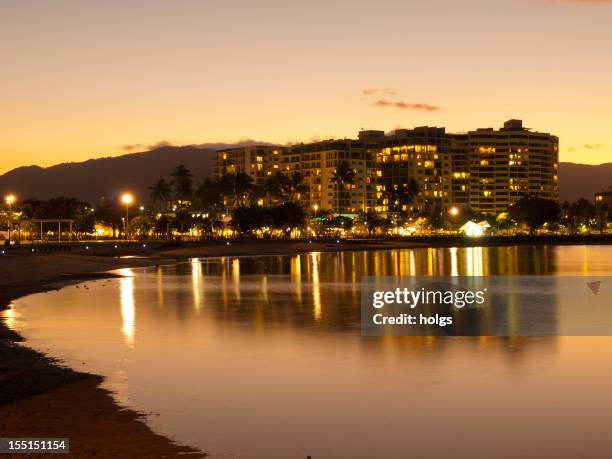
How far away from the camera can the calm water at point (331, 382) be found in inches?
617

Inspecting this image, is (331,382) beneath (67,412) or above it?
beneath

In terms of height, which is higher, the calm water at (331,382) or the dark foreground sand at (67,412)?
the dark foreground sand at (67,412)

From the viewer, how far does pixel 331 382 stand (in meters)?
21.6

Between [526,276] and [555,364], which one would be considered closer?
[555,364]

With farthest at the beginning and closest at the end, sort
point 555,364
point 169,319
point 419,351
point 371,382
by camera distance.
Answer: point 169,319 < point 419,351 < point 555,364 < point 371,382

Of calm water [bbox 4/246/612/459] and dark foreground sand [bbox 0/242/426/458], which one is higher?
dark foreground sand [bbox 0/242/426/458]

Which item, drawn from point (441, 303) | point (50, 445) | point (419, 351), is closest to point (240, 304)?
point (441, 303)

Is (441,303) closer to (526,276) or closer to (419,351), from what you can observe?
(419,351)

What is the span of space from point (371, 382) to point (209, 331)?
12398 mm

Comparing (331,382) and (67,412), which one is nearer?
(67,412)

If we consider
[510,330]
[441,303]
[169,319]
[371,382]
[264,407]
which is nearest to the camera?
[264,407]

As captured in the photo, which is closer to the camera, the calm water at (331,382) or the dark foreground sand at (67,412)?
the dark foreground sand at (67,412)

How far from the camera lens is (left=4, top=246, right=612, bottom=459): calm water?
15.7 metres

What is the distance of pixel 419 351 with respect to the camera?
26156 millimetres
